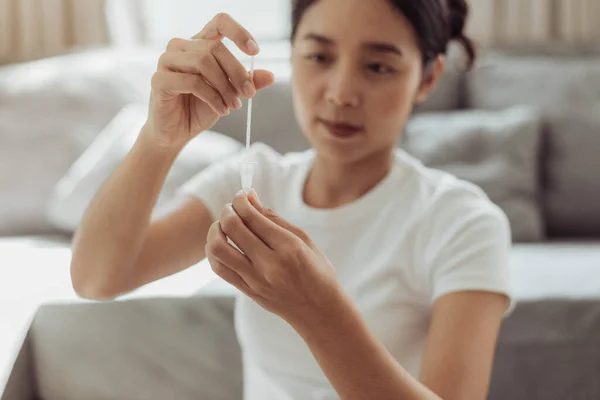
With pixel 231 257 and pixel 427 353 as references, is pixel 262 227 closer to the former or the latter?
pixel 231 257

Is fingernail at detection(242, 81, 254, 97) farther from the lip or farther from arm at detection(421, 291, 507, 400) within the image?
arm at detection(421, 291, 507, 400)

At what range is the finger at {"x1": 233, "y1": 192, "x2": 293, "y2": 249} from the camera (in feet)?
2.21

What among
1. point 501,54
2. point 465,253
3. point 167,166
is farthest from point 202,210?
point 501,54

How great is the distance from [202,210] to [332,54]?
1.03 ft

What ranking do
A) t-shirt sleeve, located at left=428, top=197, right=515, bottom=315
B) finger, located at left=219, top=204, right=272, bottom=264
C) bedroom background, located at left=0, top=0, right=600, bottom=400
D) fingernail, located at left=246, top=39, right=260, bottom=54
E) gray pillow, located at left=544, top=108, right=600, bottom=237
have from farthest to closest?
gray pillow, located at left=544, top=108, right=600, bottom=237
bedroom background, located at left=0, top=0, right=600, bottom=400
t-shirt sleeve, located at left=428, top=197, right=515, bottom=315
fingernail, located at left=246, top=39, right=260, bottom=54
finger, located at left=219, top=204, right=272, bottom=264

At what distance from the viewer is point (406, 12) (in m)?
0.99

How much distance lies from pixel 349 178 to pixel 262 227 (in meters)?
0.43

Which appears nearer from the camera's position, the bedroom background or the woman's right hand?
the woman's right hand

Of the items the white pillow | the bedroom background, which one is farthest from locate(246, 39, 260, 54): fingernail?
the white pillow

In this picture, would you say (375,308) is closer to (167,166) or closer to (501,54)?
(167,166)

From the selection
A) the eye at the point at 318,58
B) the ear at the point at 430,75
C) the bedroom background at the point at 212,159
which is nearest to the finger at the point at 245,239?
the eye at the point at 318,58

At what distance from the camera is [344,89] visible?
0.97 meters

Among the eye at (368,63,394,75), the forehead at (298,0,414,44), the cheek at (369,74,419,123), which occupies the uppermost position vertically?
the forehead at (298,0,414,44)

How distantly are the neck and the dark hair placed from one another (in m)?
0.16
